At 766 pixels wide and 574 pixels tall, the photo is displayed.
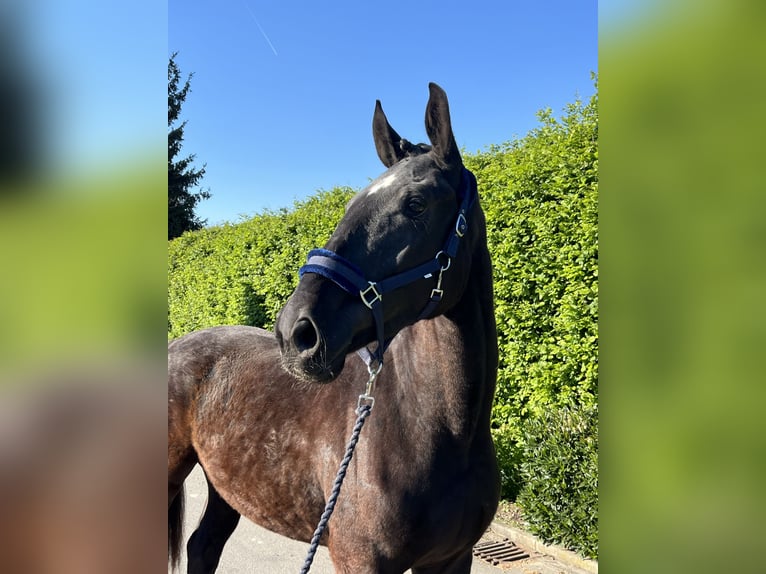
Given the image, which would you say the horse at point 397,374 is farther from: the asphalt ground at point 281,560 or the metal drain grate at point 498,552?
the metal drain grate at point 498,552

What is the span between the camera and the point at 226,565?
173 inches

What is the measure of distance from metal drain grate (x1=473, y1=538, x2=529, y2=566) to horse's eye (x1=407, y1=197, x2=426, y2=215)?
3646 millimetres

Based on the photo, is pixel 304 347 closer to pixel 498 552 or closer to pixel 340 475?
pixel 340 475

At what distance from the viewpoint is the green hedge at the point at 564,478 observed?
4258mm

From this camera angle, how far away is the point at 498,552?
4.70m

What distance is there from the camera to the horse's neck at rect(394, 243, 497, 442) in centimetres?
211

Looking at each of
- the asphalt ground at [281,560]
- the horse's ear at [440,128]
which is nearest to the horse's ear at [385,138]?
the horse's ear at [440,128]

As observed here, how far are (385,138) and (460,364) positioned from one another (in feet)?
3.09
